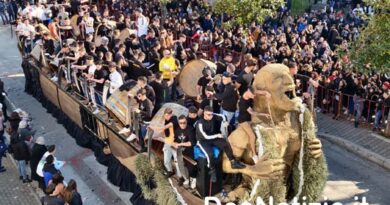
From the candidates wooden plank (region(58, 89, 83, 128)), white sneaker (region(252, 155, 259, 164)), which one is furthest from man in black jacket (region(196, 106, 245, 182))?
wooden plank (region(58, 89, 83, 128))

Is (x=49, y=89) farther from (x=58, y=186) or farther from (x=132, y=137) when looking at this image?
(x=58, y=186)

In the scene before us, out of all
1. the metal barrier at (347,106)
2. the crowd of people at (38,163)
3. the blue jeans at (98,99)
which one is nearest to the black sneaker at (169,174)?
the crowd of people at (38,163)

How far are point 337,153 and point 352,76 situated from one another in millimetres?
2223

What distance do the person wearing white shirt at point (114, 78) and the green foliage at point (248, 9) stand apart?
6.83 m

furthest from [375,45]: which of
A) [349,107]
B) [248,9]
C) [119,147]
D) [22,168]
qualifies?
[22,168]

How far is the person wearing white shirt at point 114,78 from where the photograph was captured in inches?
456

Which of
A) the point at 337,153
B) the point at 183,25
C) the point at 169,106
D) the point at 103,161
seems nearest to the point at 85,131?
the point at 103,161

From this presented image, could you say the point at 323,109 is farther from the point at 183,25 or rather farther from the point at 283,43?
the point at 183,25

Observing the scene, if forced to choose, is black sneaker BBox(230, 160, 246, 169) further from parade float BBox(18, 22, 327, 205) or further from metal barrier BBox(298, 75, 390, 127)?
metal barrier BBox(298, 75, 390, 127)

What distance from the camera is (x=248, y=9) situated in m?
17.3

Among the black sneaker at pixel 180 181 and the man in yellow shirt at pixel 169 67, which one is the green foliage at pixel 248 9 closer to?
the man in yellow shirt at pixel 169 67

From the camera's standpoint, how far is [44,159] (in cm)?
1034

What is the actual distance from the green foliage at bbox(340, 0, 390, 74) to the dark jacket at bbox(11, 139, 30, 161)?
25.6ft

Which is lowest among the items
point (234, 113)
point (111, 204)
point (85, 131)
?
point (111, 204)
